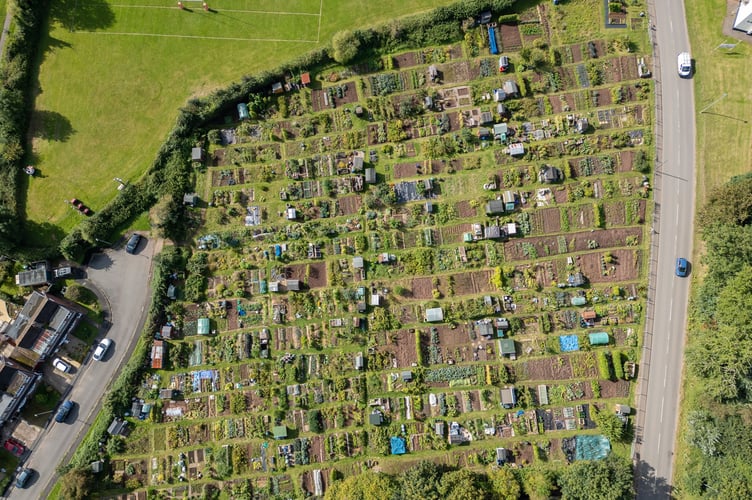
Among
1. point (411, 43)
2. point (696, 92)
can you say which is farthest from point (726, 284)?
point (411, 43)

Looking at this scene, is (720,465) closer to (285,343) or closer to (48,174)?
(285,343)

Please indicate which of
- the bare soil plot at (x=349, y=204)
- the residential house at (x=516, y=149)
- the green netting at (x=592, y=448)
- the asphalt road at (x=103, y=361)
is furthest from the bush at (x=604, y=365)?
the asphalt road at (x=103, y=361)

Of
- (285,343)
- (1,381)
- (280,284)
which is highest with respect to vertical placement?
(280,284)

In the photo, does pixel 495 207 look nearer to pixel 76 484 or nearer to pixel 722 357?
pixel 722 357

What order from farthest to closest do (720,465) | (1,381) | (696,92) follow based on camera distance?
(696,92) < (1,381) < (720,465)

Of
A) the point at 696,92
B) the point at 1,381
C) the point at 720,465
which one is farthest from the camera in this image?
the point at 696,92

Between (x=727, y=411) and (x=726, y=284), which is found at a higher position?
(x=726, y=284)
